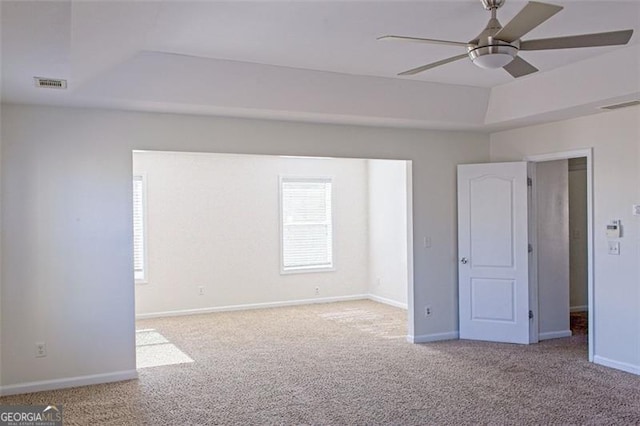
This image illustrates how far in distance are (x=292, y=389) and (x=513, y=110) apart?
3.47 m

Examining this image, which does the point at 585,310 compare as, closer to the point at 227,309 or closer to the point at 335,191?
the point at 335,191

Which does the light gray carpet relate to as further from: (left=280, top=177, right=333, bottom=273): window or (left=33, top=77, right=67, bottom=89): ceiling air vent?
(left=33, top=77, right=67, bottom=89): ceiling air vent

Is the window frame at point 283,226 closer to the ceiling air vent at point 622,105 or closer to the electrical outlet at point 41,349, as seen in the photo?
the electrical outlet at point 41,349

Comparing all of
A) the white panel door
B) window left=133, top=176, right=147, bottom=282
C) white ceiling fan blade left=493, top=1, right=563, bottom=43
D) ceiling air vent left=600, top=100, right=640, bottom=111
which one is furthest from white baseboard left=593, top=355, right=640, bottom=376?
window left=133, top=176, right=147, bottom=282

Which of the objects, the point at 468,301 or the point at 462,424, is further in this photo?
the point at 468,301

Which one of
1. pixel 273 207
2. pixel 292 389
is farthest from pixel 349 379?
pixel 273 207

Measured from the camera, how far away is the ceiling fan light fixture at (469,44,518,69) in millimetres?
2680

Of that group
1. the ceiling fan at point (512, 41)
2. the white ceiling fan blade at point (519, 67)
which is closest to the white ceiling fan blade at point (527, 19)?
the ceiling fan at point (512, 41)

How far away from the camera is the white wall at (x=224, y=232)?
303 inches

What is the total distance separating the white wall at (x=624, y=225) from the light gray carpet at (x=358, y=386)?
0.29 metres

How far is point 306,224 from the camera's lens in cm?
869

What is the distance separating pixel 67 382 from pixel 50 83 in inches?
99.2

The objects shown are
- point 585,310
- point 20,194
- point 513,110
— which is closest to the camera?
point 20,194

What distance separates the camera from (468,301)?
20.1ft
